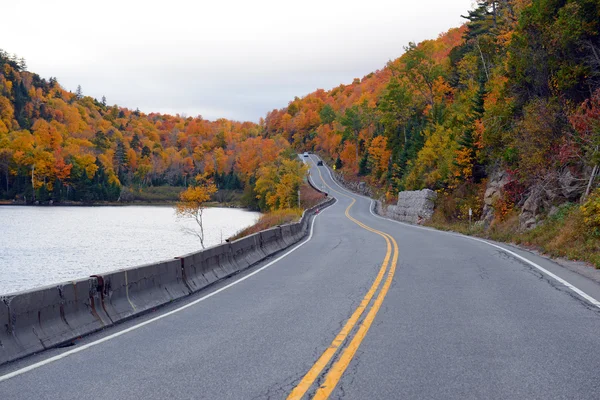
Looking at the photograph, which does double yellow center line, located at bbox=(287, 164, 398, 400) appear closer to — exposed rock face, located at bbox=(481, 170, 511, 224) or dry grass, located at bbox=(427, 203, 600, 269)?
dry grass, located at bbox=(427, 203, 600, 269)

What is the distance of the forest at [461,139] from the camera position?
23375mm

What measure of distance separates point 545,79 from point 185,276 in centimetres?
2247

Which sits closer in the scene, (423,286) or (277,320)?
(277,320)

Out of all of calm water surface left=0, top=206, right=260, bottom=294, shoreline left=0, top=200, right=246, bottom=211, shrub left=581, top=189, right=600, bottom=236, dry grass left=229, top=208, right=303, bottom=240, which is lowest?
shoreline left=0, top=200, right=246, bottom=211

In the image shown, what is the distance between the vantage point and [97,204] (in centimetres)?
13462

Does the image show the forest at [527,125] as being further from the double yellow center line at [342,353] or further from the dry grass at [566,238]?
the double yellow center line at [342,353]

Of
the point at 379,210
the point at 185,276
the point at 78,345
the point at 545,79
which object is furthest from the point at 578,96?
the point at 379,210

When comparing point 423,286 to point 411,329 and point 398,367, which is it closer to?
point 411,329

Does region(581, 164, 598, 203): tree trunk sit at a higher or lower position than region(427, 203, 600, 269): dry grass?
higher

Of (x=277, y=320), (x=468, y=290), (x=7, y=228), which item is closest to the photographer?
(x=277, y=320)

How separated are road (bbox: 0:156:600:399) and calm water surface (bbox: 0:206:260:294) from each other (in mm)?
26093

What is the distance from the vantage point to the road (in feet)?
16.3

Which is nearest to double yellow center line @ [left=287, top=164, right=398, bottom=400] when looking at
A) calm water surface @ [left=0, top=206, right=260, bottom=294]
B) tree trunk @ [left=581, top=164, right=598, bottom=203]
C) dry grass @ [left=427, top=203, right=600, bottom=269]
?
dry grass @ [left=427, top=203, right=600, bottom=269]

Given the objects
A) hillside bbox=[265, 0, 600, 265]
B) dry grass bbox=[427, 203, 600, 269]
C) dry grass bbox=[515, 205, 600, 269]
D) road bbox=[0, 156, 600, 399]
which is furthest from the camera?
hillside bbox=[265, 0, 600, 265]
